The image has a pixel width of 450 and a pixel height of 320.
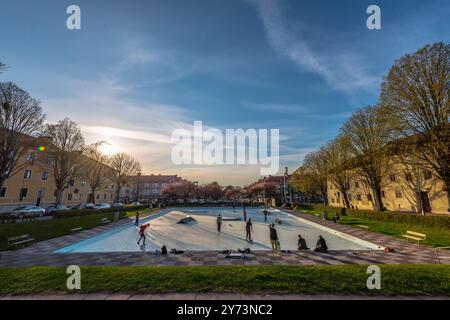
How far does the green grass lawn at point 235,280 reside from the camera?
6.08 meters

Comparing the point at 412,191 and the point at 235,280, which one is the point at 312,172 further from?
the point at 235,280

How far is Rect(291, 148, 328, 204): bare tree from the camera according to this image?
41500 millimetres

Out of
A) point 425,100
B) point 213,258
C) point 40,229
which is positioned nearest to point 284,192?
point 425,100

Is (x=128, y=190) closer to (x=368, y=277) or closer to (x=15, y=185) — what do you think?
(x=15, y=185)

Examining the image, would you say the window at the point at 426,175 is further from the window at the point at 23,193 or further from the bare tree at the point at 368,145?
the window at the point at 23,193

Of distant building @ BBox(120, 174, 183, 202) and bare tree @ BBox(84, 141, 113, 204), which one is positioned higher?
bare tree @ BBox(84, 141, 113, 204)

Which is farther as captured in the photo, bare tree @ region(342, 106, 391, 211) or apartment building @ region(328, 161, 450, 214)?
apartment building @ region(328, 161, 450, 214)

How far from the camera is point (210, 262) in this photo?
9.90 metres

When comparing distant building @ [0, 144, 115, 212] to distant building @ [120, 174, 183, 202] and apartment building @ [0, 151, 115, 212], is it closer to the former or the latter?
apartment building @ [0, 151, 115, 212]

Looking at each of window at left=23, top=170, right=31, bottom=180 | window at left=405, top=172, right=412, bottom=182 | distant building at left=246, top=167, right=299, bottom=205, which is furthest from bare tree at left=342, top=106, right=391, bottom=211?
window at left=23, top=170, right=31, bottom=180

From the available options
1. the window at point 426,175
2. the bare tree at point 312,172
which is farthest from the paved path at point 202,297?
the bare tree at point 312,172

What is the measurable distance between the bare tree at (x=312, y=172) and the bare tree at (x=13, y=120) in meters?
49.2

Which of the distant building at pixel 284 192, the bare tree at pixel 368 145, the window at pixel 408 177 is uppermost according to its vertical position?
the bare tree at pixel 368 145

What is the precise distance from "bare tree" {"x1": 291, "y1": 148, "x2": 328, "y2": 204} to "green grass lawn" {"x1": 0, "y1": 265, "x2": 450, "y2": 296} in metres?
36.3
